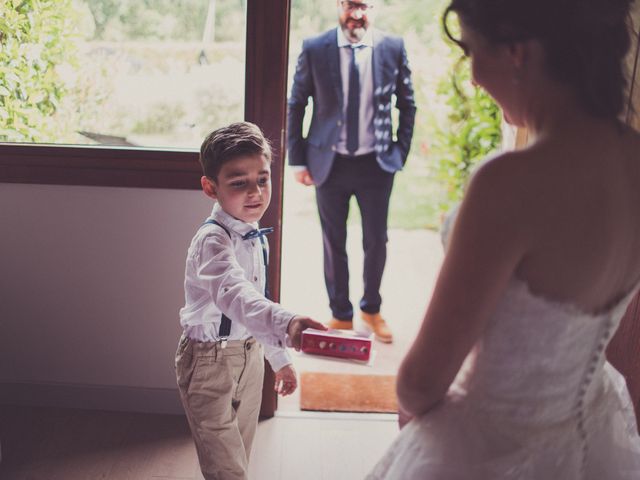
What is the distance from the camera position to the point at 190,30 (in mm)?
2311

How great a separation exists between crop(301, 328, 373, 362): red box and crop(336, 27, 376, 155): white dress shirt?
2.35 m

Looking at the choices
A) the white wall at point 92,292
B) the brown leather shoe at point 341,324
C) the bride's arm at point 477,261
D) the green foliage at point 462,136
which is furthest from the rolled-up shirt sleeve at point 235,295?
the green foliage at point 462,136

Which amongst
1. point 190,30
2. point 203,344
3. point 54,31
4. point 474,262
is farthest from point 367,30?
point 474,262

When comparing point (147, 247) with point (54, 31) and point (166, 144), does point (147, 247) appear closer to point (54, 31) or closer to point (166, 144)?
point (166, 144)

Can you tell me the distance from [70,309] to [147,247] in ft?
1.29

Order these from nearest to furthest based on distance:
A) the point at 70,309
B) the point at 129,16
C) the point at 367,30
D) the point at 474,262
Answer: the point at 474,262, the point at 129,16, the point at 70,309, the point at 367,30

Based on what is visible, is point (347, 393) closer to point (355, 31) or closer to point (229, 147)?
point (229, 147)

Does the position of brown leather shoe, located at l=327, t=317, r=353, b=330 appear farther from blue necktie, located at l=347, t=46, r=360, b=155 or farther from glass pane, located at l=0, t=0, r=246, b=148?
glass pane, located at l=0, t=0, r=246, b=148

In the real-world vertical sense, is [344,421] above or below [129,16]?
below

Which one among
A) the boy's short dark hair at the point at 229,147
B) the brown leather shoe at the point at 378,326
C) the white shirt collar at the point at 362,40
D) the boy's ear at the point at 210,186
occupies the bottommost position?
the brown leather shoe at the point at 378,326

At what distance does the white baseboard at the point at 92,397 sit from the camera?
8.26 feet

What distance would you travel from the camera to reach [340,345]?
1159 millimetres

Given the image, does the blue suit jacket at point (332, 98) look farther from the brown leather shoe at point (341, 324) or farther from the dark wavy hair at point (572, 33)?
the dark wavy hair at point (572, 33)

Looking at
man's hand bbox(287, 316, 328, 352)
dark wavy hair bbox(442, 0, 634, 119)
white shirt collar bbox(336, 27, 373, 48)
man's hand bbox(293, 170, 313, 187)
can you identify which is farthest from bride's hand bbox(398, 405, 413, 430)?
white shirt collar bbox(336, 27, 373, 48)
